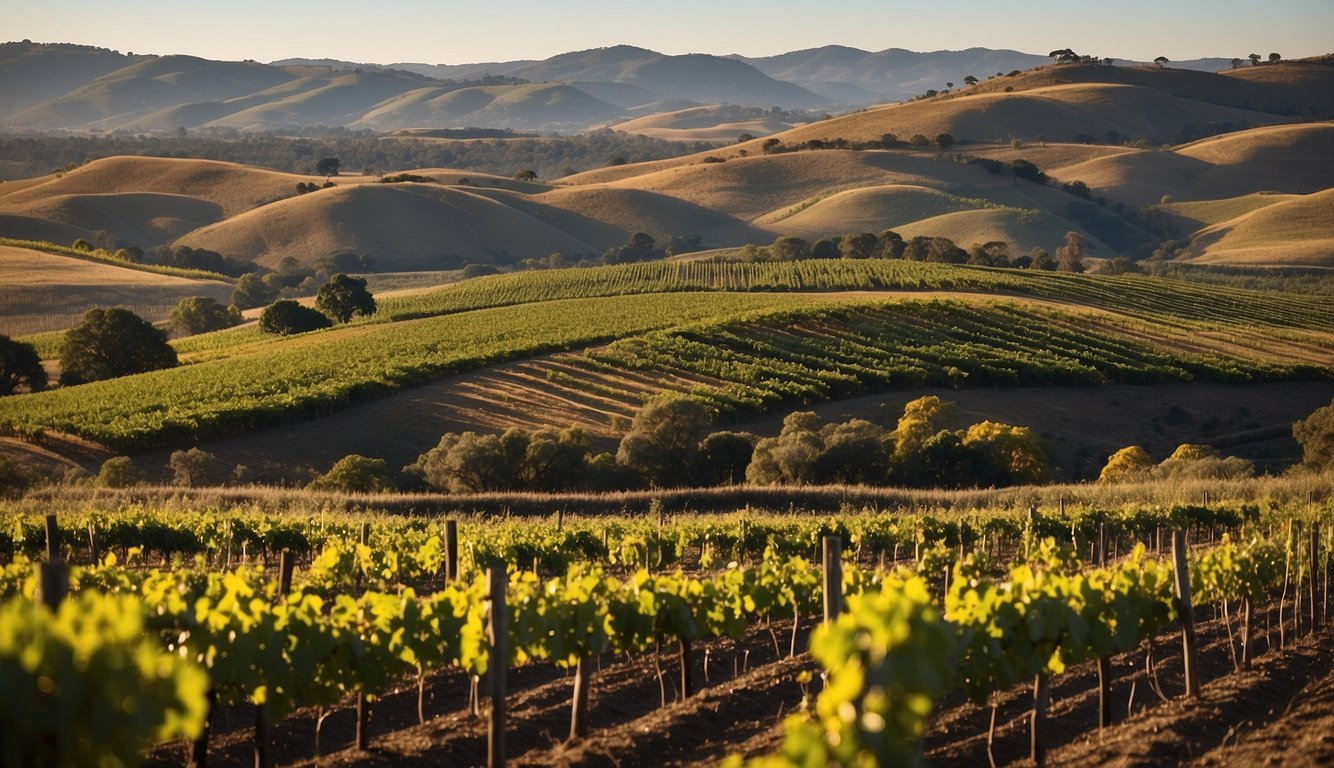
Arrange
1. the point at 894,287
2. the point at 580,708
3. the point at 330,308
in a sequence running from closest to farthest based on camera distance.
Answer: the point at 580,708
the point at 330,308
the point at 894,287

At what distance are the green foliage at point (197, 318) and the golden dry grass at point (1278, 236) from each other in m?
87.9

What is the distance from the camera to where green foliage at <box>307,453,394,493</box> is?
130 ft

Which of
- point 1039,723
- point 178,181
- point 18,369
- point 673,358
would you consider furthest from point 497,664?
point 178,181

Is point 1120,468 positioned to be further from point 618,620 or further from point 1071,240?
point 1071,240

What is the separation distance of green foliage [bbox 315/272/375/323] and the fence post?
7135 centimetres

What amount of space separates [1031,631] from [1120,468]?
121 feet

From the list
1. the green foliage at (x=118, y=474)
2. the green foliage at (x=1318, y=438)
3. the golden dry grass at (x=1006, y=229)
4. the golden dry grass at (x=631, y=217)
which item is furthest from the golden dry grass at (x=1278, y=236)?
the green foliage at (x=118, y=474)

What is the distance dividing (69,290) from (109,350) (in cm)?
3716

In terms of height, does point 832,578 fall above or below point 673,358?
above

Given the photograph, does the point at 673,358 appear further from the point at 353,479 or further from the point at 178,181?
the point at 178,181

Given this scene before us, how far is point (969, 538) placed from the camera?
26531 millimetres

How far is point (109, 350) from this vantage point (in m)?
61.2

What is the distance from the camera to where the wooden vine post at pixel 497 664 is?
9594 mm

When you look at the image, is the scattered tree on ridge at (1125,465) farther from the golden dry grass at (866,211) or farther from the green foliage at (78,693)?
the golden dry grass at (866,211)
